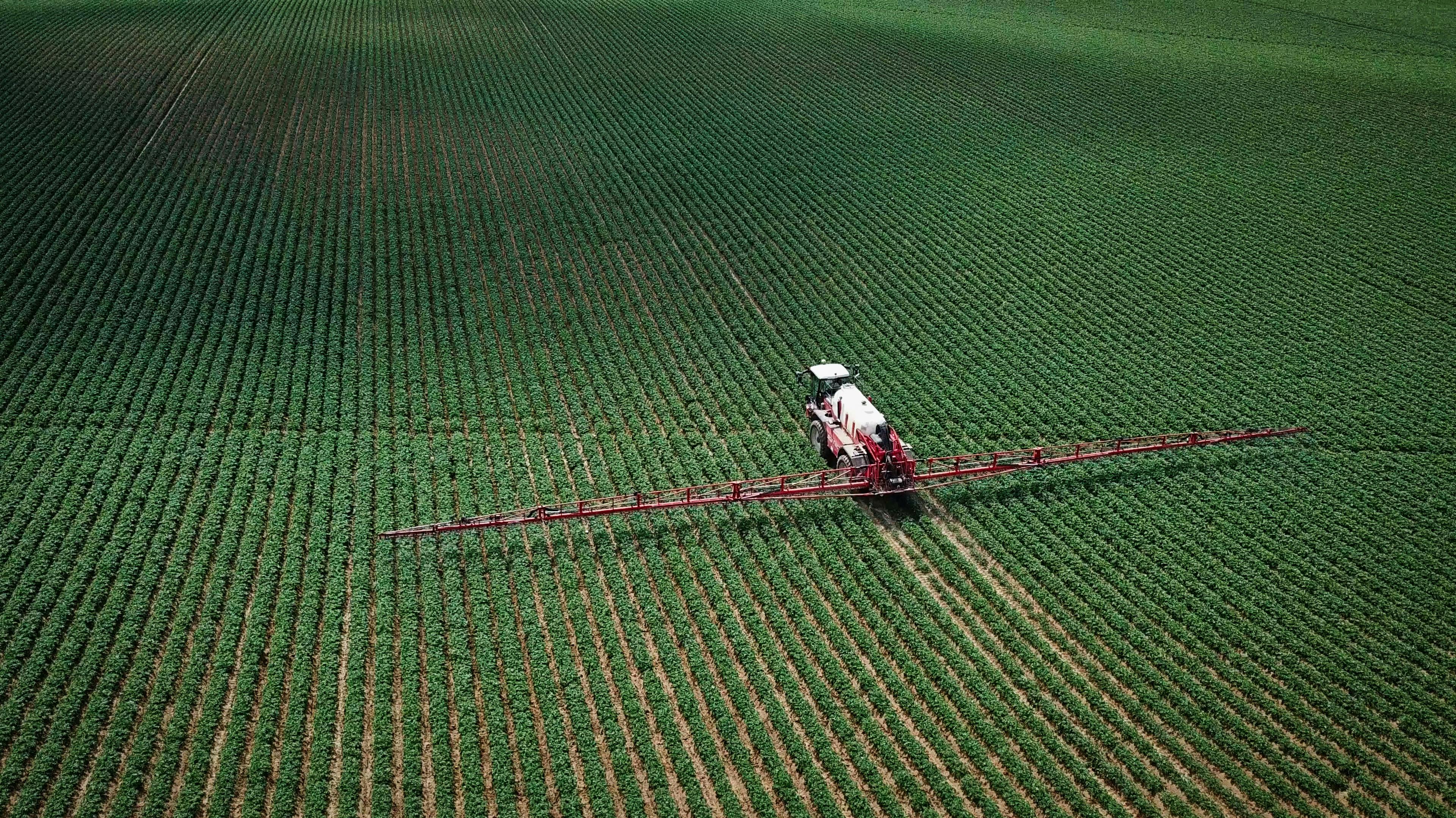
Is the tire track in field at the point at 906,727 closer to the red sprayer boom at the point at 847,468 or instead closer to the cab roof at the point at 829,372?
the red sprayer boom at the point at 847,468

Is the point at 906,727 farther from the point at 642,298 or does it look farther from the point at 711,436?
the point at 642,298

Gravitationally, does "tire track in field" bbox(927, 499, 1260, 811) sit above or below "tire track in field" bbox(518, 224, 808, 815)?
above

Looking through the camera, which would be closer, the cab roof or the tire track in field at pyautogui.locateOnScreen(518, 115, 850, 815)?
the cab roof

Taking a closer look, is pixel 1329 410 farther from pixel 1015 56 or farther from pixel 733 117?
pixel 1015 56

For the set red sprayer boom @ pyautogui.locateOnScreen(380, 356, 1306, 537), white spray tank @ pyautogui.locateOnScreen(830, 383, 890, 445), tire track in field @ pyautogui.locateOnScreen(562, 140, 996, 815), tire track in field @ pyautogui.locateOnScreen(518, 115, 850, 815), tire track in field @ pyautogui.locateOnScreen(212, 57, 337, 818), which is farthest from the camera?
tire track in field @ pyautogui.locateOnScreen(562, 140, 996, 815)

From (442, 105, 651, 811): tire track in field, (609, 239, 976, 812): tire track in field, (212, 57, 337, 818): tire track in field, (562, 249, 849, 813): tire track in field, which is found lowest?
(212, 57, 337, 818): tire track in field

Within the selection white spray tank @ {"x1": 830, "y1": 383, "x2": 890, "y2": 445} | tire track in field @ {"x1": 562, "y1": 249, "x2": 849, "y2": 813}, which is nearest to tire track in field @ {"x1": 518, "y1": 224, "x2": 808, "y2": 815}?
tire track in field @ {"x1": 562, "y1": 249, "x2": 849, "y2": 813}

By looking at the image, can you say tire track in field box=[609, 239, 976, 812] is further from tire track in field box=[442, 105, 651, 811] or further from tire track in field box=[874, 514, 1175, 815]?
tire track in field box=[442, 105, 651, 811]
